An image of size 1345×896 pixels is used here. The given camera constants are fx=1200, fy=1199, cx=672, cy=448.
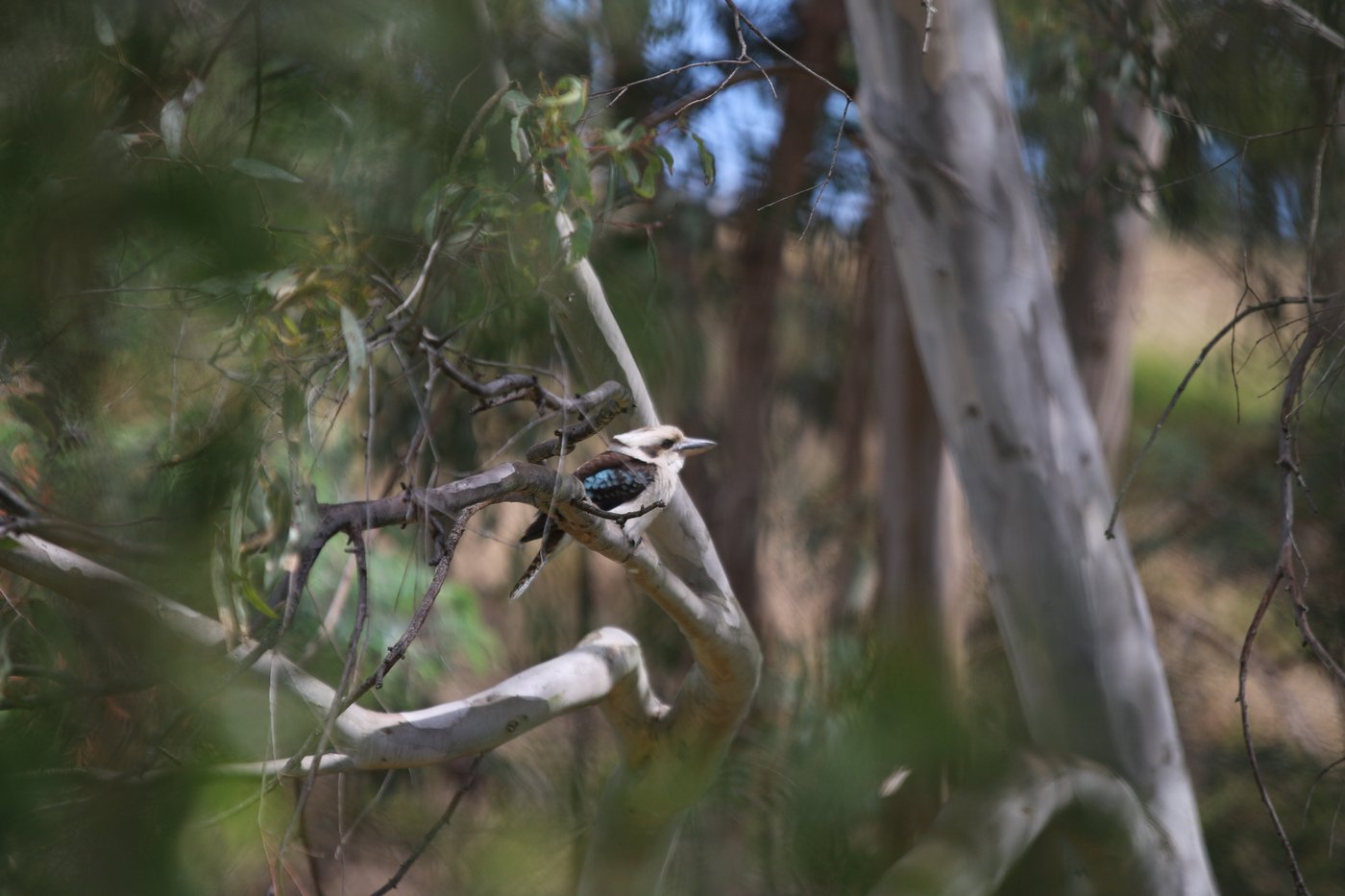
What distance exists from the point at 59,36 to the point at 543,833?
9.85 ft

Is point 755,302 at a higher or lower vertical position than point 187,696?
lower

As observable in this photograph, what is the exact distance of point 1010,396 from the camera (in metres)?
2.70

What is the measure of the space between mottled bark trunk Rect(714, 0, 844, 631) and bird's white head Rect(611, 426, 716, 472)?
8.23ft

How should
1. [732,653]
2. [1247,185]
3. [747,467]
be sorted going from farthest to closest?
[747,467] < [1247,185] < [732,653]

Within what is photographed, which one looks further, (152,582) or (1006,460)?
(1006,460)

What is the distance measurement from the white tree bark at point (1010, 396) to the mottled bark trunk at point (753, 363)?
1610 mm

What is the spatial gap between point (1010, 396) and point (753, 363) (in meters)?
2.26

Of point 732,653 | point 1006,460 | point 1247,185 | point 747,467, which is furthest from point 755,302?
point 732,653

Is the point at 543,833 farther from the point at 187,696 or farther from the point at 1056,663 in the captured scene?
the point at 187,696

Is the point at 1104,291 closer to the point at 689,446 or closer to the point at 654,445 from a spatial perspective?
the point at 689,446

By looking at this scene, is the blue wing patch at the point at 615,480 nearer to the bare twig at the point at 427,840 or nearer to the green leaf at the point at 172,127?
the bare twig at the point at 427,840

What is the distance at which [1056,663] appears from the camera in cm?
273

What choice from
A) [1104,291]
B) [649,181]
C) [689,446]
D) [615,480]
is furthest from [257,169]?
[1104,291]

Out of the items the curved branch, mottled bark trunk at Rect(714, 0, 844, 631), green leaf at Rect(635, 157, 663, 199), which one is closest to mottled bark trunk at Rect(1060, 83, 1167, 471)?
mottled bark trunk at Rect(714, 0, 844, 631)
